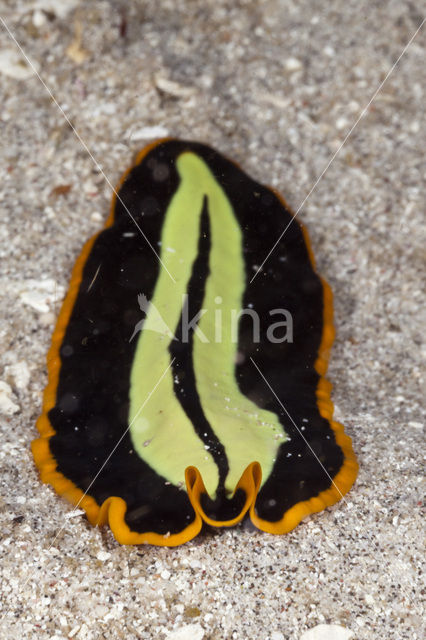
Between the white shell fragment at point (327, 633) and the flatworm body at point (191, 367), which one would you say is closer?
the white shell fragment at point (327, 633)

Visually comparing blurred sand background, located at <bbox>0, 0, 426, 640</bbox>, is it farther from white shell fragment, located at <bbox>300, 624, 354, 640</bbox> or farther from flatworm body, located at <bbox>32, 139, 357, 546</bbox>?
flatworm body, located at <bbox>32, 139, 357, 546</bbox>

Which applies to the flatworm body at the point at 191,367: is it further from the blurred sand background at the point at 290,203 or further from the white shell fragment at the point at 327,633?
the white shell fragment at the point at 327,633

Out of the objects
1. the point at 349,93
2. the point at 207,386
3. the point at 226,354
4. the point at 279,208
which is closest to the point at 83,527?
the point at 207,386

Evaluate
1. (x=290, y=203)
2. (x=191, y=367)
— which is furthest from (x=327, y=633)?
(x=290, y=203)

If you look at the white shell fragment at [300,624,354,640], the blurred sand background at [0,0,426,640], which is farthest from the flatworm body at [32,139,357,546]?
the white shell fragment at [300,624,354,640]

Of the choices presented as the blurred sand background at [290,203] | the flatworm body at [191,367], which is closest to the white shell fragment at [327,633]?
the blurred sand background at [290,203]

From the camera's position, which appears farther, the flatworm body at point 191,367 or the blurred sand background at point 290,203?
the flatworm body at point 191,367

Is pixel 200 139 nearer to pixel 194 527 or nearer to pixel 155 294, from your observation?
pixel 155 294

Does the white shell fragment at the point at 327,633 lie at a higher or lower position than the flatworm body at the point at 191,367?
lower
